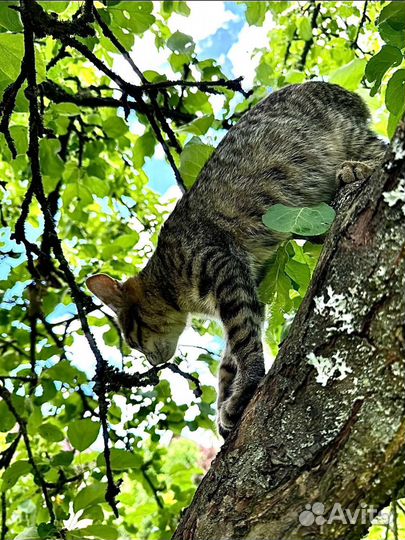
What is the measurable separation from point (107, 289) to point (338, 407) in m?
2.21

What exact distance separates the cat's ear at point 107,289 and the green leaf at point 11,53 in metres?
1.39

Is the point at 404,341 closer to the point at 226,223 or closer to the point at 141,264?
the point at 226,223

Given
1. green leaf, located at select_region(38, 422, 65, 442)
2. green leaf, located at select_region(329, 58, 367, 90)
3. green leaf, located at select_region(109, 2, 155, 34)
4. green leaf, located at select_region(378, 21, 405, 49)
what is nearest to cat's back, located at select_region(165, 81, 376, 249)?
green leaf, located at select_region(329, 58, 367, 90)

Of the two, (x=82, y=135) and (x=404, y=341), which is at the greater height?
(x=82, y=135)

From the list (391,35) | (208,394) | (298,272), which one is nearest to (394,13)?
(391,35)

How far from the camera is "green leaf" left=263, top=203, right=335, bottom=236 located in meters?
1.57

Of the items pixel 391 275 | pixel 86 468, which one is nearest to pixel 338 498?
pixel 391 275

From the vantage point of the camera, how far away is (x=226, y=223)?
2.82 m

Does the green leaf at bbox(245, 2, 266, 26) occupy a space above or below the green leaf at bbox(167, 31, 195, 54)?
above

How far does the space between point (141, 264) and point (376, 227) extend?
2.69 meters

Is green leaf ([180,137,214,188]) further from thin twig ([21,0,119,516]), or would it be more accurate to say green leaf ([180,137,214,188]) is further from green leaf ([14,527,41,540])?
green leaf ([14,527,41,540])

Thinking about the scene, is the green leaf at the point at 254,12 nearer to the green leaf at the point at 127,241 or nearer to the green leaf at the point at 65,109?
the green leaf at the point at 65,109

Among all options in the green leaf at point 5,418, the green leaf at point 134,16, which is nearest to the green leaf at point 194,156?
the green leaf at point 134,16

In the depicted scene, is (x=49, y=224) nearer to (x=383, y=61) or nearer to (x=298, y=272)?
(x=298, y=272)
